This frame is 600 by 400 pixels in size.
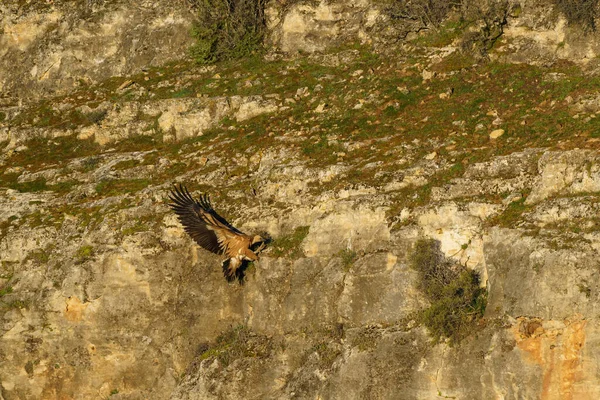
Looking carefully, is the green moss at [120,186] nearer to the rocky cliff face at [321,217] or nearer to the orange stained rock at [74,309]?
the rocky cliff face at [321,217]

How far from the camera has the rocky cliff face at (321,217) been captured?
765 inches

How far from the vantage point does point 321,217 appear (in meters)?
23.0

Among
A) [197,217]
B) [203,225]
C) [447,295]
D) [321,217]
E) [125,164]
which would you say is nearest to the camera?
[447,295]

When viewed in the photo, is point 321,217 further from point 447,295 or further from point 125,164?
point 125,164

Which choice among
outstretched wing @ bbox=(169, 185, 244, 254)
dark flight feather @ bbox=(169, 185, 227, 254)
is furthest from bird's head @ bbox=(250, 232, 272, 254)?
dark flight feather @ bbox=(169, 185, 227, 254)

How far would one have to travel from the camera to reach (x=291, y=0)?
3316 centimetres

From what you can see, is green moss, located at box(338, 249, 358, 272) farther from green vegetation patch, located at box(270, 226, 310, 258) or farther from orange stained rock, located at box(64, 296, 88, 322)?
orange stained rock, located at box(64, 296, 88, 322)

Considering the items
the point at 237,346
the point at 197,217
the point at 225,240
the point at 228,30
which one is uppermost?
the point at 228,30

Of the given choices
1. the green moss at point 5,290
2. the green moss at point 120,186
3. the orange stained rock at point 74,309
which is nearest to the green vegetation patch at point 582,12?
the green moss at point 120,186

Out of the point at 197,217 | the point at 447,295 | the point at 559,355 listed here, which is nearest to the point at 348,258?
the point at 447,295

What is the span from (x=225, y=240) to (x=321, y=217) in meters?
2.83

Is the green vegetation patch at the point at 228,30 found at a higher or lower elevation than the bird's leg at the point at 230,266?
higher

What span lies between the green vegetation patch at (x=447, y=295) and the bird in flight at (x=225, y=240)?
4.87m

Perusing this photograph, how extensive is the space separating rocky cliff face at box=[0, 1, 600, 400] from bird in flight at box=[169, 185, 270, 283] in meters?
0.50
